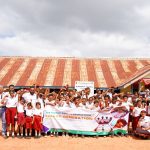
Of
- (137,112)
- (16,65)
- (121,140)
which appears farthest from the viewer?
(16,65)

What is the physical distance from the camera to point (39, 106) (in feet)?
41.3

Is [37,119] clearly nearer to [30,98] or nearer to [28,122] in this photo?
[28,122]

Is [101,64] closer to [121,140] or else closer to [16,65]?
[16,65]

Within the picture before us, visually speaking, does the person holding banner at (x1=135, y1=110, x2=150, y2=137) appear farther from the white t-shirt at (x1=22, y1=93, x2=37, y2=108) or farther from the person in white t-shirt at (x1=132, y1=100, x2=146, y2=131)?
the white t-shirt at (x1=22, y1=93, x2=37, y2=108)

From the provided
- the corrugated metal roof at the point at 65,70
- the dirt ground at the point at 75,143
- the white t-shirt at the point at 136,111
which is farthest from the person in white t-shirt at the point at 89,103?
the corrugated metal roof at the point at 65,70

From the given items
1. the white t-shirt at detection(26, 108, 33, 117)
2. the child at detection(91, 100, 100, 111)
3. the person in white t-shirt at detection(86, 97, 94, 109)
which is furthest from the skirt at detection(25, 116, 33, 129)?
the child at detection(91, 100, 100, 111)

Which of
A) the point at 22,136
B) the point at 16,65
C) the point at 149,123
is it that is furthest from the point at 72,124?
the point at 16,65

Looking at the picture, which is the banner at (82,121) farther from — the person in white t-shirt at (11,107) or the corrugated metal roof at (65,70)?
the corrugated metal roof at (65,70)

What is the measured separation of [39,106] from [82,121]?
1.76 meters

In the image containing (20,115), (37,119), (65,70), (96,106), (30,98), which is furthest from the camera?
(65,70)

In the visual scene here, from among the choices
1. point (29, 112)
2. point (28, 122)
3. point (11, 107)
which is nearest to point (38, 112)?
point (29, 112)

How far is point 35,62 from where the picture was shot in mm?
28938

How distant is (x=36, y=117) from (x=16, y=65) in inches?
635

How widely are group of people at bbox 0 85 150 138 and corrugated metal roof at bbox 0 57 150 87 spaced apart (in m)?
10.4
